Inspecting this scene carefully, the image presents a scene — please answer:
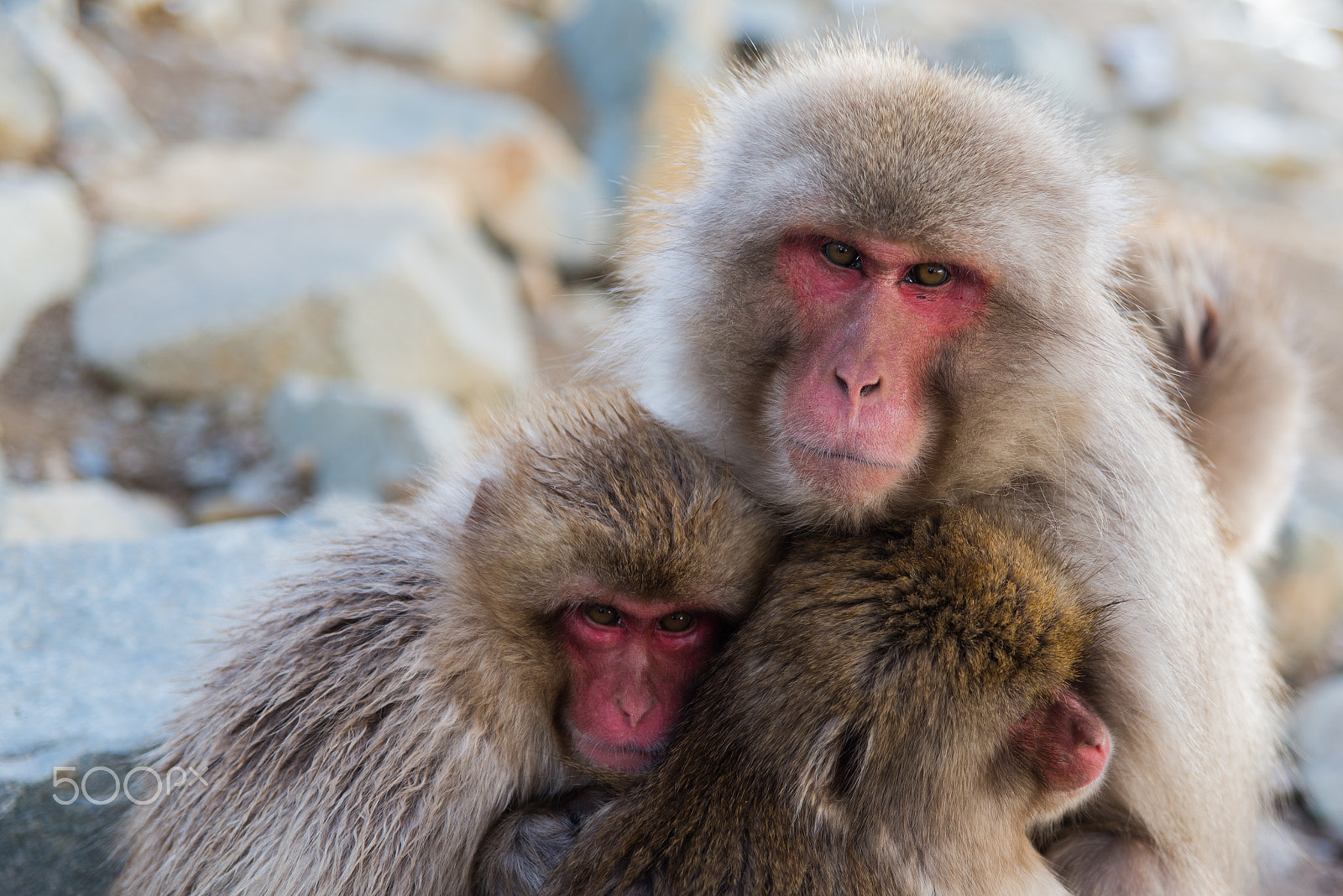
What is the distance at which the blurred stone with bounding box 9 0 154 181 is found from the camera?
6129 millimetres

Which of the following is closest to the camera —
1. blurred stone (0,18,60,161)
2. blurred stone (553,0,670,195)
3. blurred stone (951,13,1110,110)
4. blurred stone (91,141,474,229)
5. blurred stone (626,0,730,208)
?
blurred stone (0,18,60,161)

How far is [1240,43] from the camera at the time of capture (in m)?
19.5

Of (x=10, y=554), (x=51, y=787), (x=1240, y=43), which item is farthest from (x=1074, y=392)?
(x=1240, y=43)

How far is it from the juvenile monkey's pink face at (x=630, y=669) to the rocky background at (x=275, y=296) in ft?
2.80

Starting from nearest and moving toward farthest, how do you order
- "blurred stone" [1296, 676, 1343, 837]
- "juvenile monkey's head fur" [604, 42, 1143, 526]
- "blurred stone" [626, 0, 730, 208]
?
1. "juvenile monkey's head fur" [604, 42, 1143, 526]
2. "blurred stone" [1296, 676, 1343, 837]
3. "blurred stone" [626, 0, 730, 208]

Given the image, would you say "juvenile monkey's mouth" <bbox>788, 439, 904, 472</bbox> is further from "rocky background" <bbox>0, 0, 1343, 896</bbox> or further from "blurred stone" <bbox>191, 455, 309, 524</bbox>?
"blurred stone" <bbox>191, 455, 309, 524</bbox>

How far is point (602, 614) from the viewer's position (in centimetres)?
207

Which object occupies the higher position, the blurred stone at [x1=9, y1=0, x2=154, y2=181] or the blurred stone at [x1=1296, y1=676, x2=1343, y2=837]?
the blurred stone at [x1=9, y1=0, x2=154, y2=181]

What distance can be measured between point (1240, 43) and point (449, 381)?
1783 centimetres

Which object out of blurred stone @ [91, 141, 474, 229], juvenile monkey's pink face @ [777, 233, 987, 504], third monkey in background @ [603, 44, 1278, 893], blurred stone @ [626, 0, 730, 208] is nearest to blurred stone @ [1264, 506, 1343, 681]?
third monkey in background @ [603, 44, 1278, 893]

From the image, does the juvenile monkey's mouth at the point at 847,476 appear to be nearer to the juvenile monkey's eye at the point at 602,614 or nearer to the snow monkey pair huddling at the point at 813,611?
the snow monkey pair huddling at the point at 813,611

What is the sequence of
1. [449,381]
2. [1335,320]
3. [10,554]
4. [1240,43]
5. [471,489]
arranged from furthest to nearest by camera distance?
1. [1240,43]
2. [1335,320]
3. [449,381]
4. [10,554]
5. [471,489]

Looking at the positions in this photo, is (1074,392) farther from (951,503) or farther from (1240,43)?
(1240,43)

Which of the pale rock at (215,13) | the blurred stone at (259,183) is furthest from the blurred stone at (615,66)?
the pale rock at (215,13)
